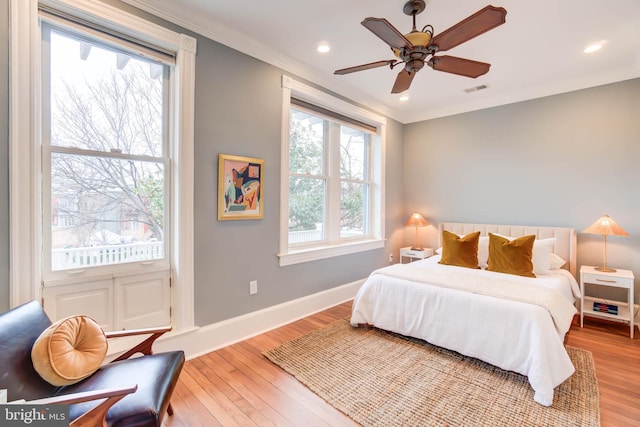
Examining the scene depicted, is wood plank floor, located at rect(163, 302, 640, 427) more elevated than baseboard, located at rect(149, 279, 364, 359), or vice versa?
baseboard, located at rect(149, 279, 364, 359)

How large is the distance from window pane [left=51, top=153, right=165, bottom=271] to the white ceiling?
1.21m

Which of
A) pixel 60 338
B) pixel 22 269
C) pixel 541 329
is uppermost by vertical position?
pixel 22 269

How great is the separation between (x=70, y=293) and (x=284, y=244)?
1.75m

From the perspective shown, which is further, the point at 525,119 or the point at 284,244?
the point at 525,119

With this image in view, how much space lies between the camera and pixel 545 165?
12.0ft

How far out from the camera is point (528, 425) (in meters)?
1.69

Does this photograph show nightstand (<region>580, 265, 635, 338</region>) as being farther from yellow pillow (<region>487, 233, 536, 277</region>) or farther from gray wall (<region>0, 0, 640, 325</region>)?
yellow pillow (<region>487, 233, 536, 277</region>)

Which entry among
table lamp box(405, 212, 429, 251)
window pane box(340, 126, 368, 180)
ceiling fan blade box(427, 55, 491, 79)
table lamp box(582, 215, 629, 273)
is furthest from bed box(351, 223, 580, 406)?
ceiling fan blade box(427, 55, 491, 79)

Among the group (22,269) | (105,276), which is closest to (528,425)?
(105,276)

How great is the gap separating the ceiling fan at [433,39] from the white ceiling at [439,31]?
40cm

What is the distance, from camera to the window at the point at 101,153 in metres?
1.89

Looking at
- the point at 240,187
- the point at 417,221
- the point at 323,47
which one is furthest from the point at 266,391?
the point at 417,221

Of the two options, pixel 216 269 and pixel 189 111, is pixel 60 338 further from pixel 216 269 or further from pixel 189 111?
pixel 189 111

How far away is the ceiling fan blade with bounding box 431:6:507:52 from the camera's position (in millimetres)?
1507
